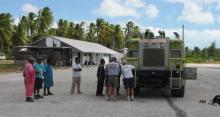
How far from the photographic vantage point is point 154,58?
1966cm

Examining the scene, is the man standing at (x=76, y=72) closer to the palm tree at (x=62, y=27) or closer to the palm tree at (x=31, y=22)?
the palm tree at (x=31, y=22)

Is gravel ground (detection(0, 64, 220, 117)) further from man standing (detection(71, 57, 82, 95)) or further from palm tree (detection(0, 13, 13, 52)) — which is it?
palm tree (detection(0, 13, 13, 52))

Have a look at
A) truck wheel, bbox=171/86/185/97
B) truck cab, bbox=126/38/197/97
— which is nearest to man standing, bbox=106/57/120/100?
truck cab, bbox=126/38/197/97

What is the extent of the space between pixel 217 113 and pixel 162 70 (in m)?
5.32

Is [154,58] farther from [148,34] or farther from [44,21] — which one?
[44,21]

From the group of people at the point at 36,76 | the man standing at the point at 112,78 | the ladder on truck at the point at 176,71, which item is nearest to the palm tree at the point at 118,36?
the group of people at the point at 36,76

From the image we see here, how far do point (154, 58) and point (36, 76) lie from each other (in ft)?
15.9

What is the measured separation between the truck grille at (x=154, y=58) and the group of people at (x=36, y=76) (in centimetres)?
395

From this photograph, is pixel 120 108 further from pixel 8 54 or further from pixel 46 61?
pixel 8 54

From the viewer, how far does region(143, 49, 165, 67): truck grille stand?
19.6 metres

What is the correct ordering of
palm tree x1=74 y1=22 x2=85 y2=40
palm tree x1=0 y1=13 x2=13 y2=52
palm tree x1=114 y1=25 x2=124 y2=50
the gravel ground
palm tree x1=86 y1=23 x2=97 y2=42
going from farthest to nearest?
palm tree x1=114 y1=25 x2=124 y2=50, palm tree x1=86 y1=23 x2=97 y2=42, palm tree x1=74 y1=22 x2=85 y2=40, palm tree x1=0 y1=13 x2=13 y2=52, the gravel ground

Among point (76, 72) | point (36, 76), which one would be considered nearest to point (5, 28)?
point (76, 72)

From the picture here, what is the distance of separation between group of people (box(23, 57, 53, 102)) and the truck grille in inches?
155

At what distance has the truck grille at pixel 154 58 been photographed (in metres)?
19.6
